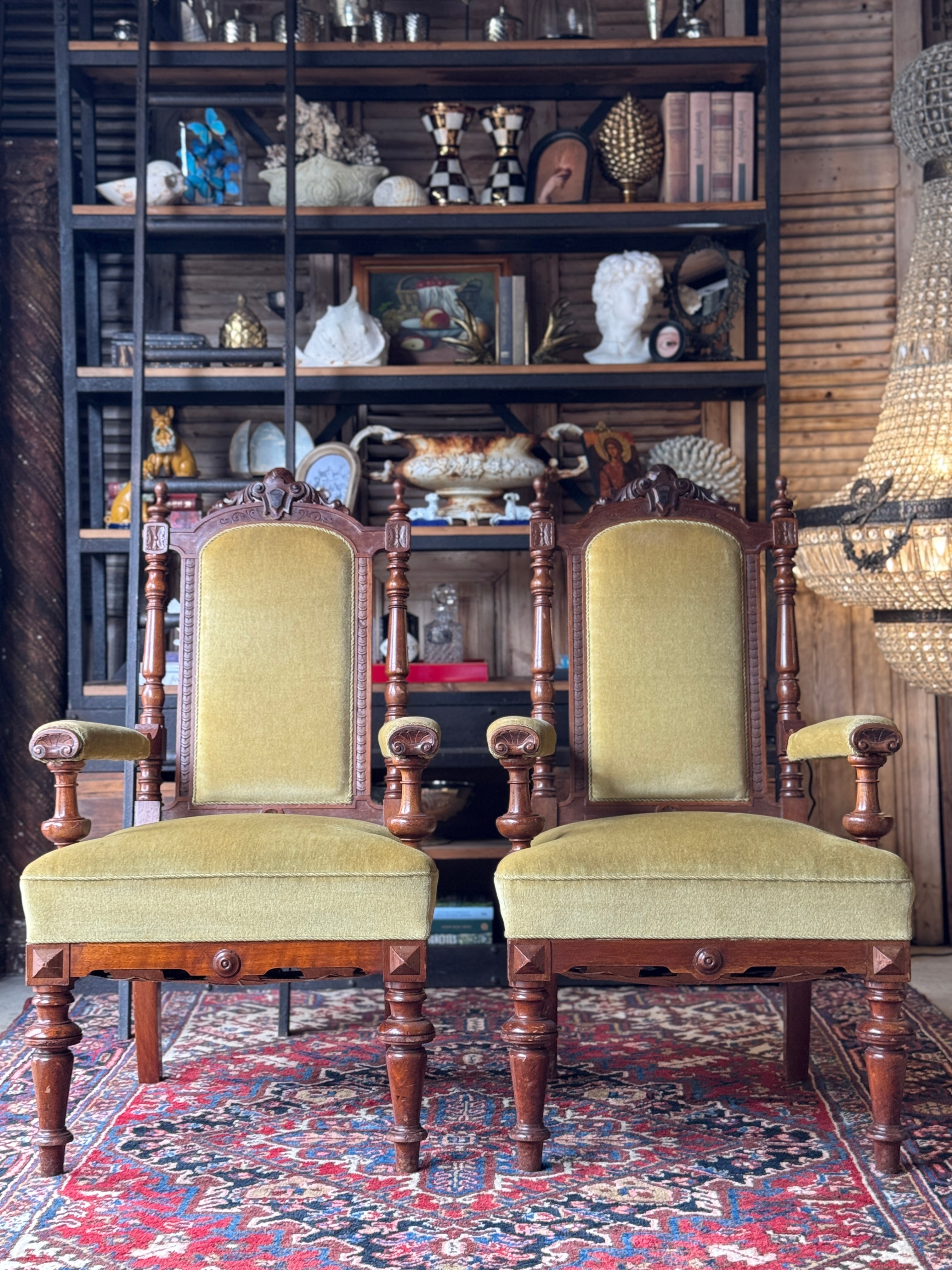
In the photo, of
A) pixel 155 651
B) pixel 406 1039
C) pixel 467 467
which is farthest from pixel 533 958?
pixel 467 467

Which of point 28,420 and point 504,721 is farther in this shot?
point 28,420

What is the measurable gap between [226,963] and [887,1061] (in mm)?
1002

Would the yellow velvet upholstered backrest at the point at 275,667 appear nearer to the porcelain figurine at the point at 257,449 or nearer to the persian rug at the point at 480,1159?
the persian rug at the point at 480,1159

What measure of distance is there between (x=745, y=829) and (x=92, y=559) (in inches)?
81.7

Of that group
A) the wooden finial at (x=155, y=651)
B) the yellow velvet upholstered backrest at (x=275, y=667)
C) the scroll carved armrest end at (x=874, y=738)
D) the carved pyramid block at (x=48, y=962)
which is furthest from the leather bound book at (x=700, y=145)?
the carved pyramid block at (x=48, y=962)

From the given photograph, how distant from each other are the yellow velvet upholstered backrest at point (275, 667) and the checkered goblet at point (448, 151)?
4.30 feet

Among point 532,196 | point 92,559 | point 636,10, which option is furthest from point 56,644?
point 636,10

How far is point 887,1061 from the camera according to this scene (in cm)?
183

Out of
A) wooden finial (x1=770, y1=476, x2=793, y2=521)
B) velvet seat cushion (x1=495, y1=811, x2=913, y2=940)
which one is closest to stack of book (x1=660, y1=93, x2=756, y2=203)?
wooden finial (x1=770, y1=476, x2=793, y2=521)

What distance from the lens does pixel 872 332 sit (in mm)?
3533

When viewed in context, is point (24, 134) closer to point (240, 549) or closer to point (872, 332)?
point (240, 549)

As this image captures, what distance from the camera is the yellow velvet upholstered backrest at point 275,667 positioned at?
2.29 m

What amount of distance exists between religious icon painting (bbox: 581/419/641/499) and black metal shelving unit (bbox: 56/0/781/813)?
124 mm

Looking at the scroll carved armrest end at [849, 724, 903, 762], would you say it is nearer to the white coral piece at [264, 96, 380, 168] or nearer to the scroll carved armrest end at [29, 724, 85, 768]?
the scroll carved armrest end at [29, 724, 85, 768]
